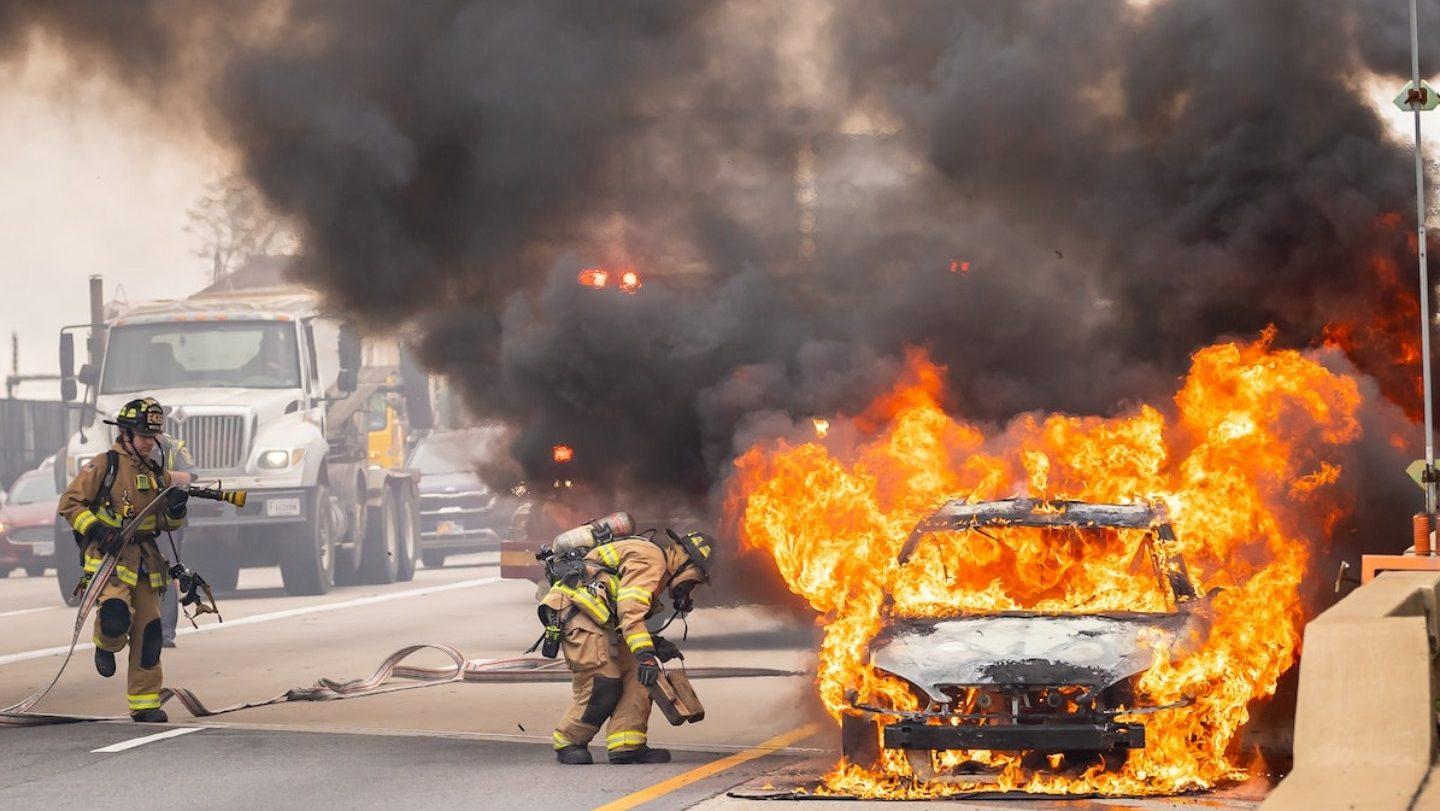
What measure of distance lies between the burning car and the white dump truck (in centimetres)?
A: 1579

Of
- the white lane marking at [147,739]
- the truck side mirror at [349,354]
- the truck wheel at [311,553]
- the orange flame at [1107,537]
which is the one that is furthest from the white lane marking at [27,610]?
the white lane marking at [147,739]

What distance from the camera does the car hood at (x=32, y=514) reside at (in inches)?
1192

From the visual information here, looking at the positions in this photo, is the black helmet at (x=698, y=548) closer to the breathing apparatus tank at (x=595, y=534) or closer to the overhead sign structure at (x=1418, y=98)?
the breathing apparatus tank at (x=595, y=534)

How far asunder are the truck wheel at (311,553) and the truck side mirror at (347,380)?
1230 millimetres

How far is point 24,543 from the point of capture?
30.8 meters

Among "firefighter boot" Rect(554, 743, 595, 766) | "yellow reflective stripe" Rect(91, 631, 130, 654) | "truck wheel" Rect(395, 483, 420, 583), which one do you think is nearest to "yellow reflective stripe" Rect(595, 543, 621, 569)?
"firefighter boot" Rect(554, 743, 595, 766)

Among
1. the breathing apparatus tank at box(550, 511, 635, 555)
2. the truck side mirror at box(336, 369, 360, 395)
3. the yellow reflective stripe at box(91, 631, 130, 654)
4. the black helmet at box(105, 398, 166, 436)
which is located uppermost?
the truck side mirror at box(336, 369, 360, 395)

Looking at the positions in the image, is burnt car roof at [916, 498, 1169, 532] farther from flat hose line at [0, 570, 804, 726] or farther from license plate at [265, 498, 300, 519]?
license plate at [265, 498, 300, 519]

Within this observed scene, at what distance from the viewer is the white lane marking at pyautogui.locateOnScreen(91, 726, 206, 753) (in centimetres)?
1102

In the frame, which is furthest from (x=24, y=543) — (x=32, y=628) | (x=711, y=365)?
(x=711, y=365)

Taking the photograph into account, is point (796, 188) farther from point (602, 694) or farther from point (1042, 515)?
point (602, 694)

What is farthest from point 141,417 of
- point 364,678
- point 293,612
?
point 293,612

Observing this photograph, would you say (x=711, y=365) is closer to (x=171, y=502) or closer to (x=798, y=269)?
(x=798, y=269)

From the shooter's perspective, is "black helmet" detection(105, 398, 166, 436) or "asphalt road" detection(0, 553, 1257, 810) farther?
"black helmet" detection(105, 398, 166, 436)
